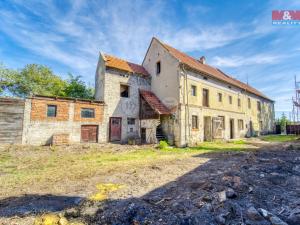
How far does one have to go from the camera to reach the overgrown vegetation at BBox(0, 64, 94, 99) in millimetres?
26797

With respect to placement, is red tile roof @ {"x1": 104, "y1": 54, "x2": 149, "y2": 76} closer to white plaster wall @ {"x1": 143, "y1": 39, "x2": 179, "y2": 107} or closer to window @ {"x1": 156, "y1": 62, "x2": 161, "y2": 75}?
white plaster wall @ {"x1": 143, "y1": 39, "x2": 179, "y2": 107}

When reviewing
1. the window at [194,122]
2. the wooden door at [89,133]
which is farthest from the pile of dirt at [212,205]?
the wooden door at [89,133]

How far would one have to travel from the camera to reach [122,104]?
18.0 metres

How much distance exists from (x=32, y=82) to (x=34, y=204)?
3153 cm

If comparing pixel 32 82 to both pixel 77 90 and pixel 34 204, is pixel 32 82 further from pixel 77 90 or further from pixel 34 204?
pixel 34 204

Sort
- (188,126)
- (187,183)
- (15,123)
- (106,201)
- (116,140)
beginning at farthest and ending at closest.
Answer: (116,140)
(188,126)
(15,123)
(187,183)
(106,201)

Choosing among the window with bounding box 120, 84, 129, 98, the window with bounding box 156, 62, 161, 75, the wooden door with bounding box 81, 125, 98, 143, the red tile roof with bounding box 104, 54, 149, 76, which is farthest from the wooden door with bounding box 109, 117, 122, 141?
the window with bounding box 156, 62, 161, 75

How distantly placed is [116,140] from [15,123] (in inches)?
312

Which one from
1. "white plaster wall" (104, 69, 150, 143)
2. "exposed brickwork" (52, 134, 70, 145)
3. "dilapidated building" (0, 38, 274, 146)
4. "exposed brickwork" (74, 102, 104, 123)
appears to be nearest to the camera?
"dilapidated building" (0, 38, 274, 146)

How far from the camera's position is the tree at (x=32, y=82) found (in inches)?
1102

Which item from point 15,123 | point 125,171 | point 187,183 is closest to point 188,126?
point 125,171

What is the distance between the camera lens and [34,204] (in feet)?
13.3

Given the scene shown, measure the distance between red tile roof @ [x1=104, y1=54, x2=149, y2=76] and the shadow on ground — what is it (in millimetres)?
14070

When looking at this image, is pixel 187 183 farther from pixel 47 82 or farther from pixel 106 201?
pixel 47 82
